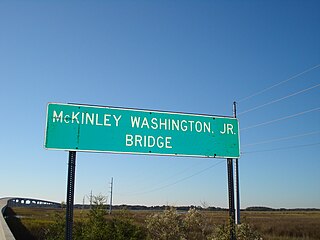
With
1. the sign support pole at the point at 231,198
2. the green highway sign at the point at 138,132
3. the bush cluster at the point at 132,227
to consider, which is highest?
the green highway sign at the point at 138,132

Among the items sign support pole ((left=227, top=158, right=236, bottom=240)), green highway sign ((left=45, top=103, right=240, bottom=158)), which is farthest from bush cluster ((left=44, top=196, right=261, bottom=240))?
green highway sign ((left=45, top=103, right=240, bottom=158))

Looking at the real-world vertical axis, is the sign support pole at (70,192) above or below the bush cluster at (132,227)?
above

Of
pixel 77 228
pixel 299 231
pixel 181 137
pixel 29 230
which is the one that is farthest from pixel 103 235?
pixel 299 231

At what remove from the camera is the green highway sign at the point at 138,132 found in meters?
5.82

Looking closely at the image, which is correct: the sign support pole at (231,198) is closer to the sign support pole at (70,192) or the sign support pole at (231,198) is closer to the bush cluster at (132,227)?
the sign support pole at (70,192)

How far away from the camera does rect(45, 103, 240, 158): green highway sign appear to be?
5.82m

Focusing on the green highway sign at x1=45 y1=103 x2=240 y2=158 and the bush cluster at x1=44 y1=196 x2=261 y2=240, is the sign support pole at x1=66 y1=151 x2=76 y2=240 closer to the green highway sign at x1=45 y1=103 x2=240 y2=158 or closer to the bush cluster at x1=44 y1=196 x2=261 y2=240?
the green highway sign at x1=45 y1=103 x2=240 y2=158

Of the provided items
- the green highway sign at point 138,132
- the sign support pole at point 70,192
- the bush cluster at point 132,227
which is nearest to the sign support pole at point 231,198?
the green highway sign at point 138,132

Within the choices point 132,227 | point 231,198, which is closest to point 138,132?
point 231,198

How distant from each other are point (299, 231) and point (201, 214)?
79.0 feet

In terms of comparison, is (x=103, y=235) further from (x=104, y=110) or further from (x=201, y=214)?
(x=104, y=110)

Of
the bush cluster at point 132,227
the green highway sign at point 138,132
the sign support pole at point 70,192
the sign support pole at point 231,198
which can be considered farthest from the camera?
the bush cluster at point 132,227

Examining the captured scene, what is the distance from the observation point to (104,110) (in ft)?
20.0

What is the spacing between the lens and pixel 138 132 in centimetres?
619
